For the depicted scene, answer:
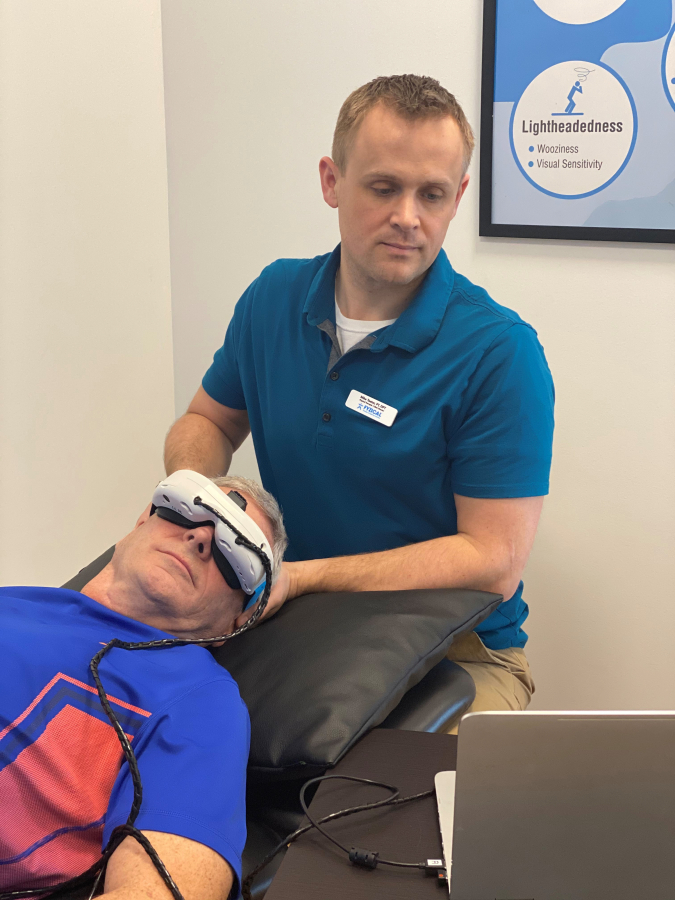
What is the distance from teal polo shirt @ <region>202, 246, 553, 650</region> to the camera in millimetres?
1457

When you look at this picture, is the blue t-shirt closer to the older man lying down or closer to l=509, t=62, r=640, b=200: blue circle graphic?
the older man lying down

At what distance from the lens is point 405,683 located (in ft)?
3.81

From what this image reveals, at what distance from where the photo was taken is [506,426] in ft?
4.73

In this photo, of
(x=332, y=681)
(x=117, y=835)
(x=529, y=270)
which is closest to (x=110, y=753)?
(x=117, y=835)

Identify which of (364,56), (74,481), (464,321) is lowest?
(74,481)

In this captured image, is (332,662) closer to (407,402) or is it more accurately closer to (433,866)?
(433,866)

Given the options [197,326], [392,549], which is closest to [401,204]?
[392,549]

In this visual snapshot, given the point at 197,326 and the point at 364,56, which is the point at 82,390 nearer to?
the point at 197,326

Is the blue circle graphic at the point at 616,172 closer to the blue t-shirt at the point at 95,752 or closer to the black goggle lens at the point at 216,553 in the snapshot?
the black goggle lens at the point at 216,553

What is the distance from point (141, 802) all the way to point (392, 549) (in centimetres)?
70

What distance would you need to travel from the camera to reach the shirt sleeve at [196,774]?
0.89 m

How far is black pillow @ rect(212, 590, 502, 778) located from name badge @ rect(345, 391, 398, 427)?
13.9 inches

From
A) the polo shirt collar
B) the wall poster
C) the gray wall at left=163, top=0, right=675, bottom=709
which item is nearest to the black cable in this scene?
the polo shirt collar

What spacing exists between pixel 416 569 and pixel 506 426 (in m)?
0.30
